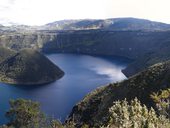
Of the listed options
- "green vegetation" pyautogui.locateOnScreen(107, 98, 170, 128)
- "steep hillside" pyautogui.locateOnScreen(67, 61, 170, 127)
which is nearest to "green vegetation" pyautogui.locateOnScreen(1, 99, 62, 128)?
"steep hillside" pyautogui.locateOnScreen(67, 61, 170, 127)

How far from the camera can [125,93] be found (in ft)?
371

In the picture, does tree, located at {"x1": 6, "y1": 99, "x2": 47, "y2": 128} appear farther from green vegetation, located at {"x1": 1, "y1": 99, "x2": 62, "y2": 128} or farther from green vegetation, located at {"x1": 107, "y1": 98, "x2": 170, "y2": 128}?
green vegetation, located at {"x1": 107, "y1": 98, "x2": 170, "y2": 128}

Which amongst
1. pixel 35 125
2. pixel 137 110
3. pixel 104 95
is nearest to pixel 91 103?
pixel 104 95

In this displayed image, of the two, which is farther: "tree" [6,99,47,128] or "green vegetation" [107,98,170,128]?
"tree" [6,99,47,128]

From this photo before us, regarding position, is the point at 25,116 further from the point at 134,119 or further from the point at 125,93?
the point at 134,119

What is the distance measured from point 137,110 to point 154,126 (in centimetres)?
483

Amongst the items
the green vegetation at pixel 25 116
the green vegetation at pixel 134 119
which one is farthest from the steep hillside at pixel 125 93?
the green vegetation at pixel 134 119

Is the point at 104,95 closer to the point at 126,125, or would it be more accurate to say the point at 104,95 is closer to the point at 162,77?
the point at 162,77

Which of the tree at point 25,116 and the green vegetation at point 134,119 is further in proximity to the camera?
the tree at point 25,116

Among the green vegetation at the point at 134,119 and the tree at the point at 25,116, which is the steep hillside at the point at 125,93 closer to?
the tree at the point at 25,116

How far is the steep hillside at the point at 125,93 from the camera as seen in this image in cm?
10456

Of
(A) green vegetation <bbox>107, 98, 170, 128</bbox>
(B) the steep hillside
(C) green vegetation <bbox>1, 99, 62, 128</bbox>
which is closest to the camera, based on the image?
(A) green vegetation <bbox>107, 98, 170, 128</bbox>

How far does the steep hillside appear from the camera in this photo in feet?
343

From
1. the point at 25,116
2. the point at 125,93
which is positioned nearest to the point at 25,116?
the point at 25,116
